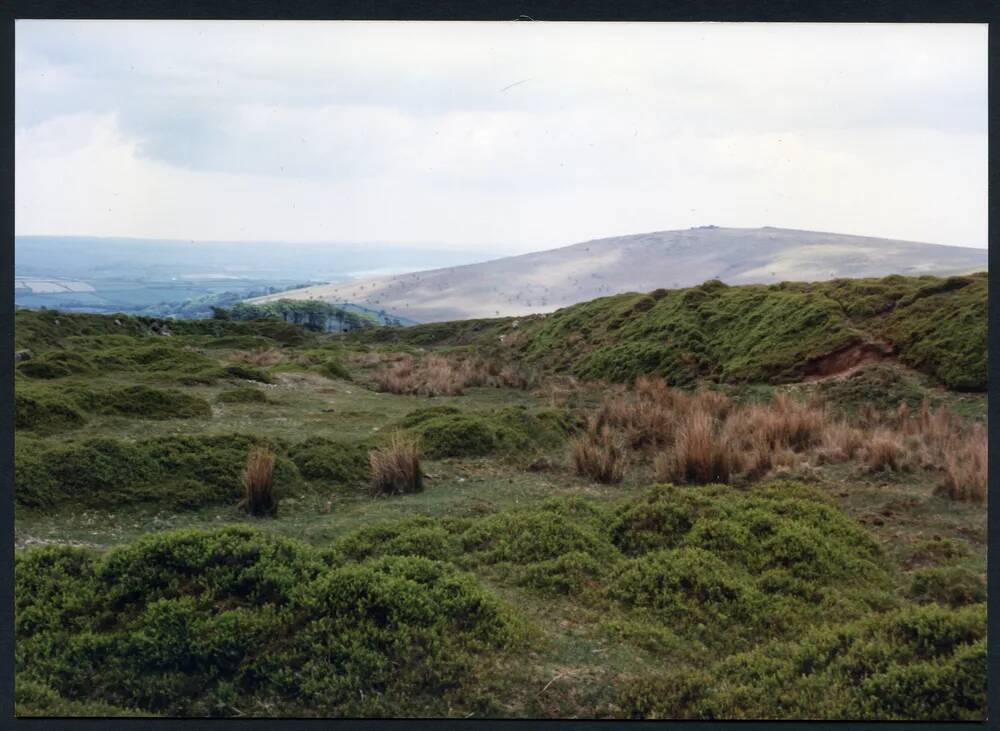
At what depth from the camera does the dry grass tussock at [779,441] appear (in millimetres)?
7738

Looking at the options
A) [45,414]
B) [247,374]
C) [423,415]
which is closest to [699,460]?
[423,415]

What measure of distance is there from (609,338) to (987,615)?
1376cm

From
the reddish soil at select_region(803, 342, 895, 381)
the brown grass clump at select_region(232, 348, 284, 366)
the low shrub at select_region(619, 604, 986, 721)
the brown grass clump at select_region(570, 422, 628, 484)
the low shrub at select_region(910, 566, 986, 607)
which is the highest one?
the reddish soil at select_region(803, 342, 895, 381)

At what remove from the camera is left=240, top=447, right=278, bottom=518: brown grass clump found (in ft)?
22.8

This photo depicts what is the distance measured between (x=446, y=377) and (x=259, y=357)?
6655mm

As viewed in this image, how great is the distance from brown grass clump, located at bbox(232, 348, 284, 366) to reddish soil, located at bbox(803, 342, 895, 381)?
1141 centimetres

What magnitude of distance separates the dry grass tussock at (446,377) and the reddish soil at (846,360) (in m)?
5.12

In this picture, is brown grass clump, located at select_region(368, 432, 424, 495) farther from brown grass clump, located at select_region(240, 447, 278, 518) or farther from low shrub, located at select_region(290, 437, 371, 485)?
brown grass clump, located at select_region(240, 447, 278, 518)

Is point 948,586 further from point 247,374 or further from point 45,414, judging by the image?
point 247,374

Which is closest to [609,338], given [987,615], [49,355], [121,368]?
[121,368]

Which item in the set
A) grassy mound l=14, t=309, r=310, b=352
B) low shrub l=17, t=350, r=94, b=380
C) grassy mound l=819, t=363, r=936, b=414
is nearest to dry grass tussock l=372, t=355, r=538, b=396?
low shrub l=17, t=350, r=94, b=380

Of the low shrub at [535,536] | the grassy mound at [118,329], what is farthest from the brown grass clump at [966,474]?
the grassy mound at [118,329]

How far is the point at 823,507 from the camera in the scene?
6652 mm

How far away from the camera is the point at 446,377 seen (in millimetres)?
15117
